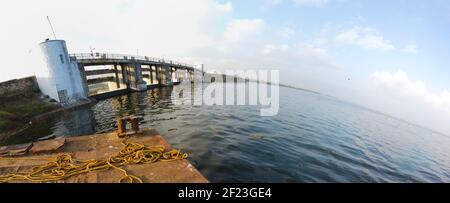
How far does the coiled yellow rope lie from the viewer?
6547 mm

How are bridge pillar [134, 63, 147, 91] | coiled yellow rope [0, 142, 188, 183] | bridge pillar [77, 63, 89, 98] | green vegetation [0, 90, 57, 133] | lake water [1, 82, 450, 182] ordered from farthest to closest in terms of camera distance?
1. bridge pillar [134, 63, 147, 91]
2. bridge pillar [77, 63, 89, 98]
3. green vegetation [0, 90, 57, 133]
4. lake water [1, 82, 450, 182]
5. coiled yellow rope [0, 142, 188, 183]

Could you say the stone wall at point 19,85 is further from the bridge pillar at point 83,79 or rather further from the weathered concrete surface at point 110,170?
the weathered concrete surface at point 110,170

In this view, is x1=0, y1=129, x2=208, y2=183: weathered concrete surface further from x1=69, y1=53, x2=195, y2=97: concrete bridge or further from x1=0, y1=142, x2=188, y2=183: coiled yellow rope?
x1=69, y1=53, x2=195, y2=97: concrete bridge

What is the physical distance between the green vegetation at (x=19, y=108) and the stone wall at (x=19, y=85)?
1.67 feet

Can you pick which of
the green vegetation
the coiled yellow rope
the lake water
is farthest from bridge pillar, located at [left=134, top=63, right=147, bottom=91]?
the coiled yellow rope

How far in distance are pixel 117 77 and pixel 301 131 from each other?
138 ft

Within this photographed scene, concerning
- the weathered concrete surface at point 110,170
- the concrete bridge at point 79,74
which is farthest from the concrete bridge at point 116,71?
the weathered concrete surface at point 110,170

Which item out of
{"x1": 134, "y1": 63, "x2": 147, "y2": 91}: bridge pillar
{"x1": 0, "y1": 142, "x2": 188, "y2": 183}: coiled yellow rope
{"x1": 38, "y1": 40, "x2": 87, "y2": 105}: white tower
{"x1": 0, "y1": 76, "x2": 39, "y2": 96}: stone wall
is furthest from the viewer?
{"x1": 134, "y1": 63, "x2": 147, "y2": 91}: bridge pillar

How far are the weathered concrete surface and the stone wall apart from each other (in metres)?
24.5

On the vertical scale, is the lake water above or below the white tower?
below

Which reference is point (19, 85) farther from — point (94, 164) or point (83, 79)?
point (94, 164)

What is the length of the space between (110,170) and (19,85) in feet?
99.9
